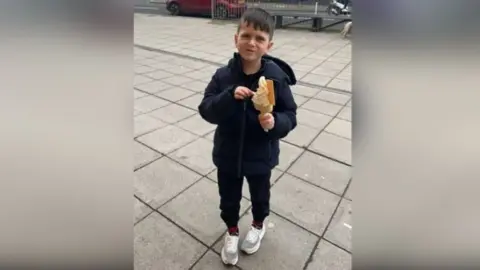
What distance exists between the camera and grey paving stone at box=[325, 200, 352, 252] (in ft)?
6.17

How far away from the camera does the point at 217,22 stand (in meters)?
12.7

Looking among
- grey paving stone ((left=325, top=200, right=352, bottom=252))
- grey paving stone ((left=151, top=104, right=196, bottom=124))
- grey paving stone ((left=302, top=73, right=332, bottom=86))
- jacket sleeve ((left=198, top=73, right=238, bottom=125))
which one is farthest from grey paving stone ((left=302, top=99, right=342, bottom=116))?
jacket sleeve ((left=198, top=73, right=238, bottom=125))

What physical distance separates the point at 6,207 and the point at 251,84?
0.99 m

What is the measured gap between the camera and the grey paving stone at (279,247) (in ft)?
5.71

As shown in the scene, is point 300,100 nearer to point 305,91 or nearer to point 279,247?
point 305,91

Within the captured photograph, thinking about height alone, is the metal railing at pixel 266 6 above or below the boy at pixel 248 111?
above

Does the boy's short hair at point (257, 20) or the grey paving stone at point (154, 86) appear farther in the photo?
the grey paving stone at point (154, 86)

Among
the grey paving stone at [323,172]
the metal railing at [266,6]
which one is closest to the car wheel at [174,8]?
the metal railing at [266,6]

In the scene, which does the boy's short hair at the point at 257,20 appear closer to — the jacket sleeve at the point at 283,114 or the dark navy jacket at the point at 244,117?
the dark navy jacket at the point at 244,117

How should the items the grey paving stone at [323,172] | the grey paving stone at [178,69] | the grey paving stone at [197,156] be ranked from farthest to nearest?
the grey paving stone at [178,69] < the grey paving stone at [197,156] < the grey paving stone at [323,172]

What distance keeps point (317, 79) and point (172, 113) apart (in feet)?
8.50

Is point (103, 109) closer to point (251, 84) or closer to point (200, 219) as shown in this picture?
point (251, 84)

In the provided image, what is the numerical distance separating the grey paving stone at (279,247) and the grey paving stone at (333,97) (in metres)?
2.51

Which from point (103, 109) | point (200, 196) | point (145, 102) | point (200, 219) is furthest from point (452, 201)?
point (145, 102)
